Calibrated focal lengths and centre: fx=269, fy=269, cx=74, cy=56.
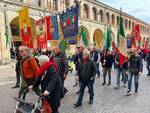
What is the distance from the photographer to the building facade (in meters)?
26.7

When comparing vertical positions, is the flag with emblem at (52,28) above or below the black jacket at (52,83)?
above

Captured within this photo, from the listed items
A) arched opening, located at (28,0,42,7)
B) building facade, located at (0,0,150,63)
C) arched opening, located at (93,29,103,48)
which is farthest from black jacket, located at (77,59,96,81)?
arched opening, located at (93,29,103,48)

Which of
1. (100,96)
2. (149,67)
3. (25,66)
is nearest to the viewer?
(25,66)

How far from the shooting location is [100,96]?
9.22 m

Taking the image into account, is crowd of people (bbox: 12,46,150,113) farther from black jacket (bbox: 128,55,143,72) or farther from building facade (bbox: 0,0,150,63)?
building facade (bbox: 0,0,150,63)

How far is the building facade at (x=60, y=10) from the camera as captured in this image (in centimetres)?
2673

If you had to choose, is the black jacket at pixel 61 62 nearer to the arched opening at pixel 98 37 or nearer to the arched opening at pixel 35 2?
the arched opening at pixel 35 2

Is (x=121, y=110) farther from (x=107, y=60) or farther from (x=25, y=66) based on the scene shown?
(x=107, y=60)

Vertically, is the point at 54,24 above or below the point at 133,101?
above

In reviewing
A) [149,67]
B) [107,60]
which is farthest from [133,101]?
[149,67]

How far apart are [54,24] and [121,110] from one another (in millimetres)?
6816

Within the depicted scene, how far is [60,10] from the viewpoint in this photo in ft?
120

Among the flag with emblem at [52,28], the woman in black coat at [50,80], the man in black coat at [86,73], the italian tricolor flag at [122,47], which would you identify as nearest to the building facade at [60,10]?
the flag with emblem at [52,28]

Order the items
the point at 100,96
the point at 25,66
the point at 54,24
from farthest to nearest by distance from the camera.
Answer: the point at 54,24 → the point at 100,96 → the point at 25,66
